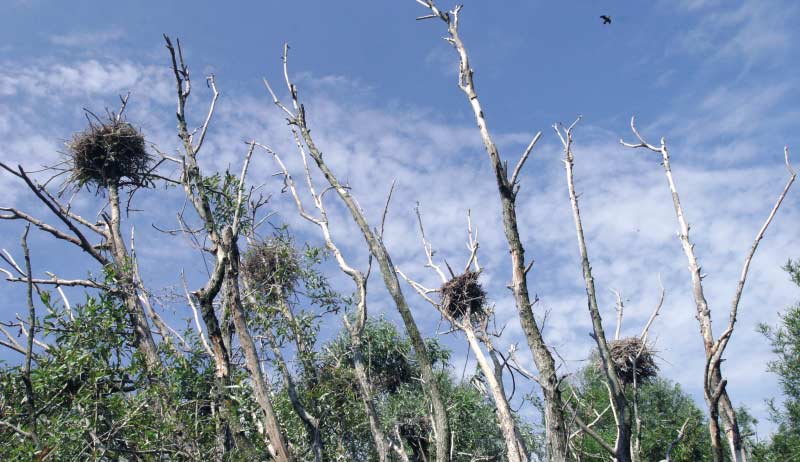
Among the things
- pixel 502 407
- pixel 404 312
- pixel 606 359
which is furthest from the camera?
pixel 502 407

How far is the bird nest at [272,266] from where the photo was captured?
10.6m

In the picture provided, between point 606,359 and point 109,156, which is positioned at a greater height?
point 109,156

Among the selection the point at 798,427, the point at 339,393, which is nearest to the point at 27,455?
the point at 339,393

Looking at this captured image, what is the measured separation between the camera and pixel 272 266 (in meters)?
12.6

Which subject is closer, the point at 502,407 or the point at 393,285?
the point at 393,285

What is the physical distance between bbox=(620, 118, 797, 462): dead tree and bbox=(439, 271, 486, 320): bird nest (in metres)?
6.47

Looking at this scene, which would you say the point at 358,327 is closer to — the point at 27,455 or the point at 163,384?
the point at 163,384

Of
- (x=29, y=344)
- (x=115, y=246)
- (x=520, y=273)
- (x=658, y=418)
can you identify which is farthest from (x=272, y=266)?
(x=658, y=418)

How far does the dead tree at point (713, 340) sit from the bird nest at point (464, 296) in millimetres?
6467

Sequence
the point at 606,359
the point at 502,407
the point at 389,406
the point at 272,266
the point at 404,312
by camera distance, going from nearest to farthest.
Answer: the point at 606,359 < the point at 404,312 < the point at 502,407 < the point at 272,266 < the point at 389,406

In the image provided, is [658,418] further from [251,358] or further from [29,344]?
[29,344]

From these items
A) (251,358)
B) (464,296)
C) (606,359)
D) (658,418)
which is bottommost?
(606,359)

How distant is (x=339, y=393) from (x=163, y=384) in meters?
3.02

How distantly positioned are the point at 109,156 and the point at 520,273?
342 inches
